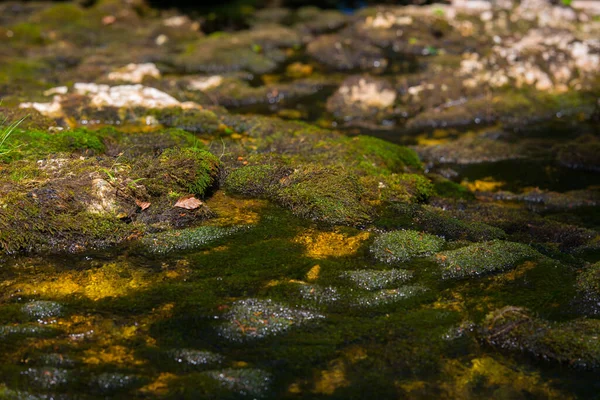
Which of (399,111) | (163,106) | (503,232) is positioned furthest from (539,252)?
(399,111)

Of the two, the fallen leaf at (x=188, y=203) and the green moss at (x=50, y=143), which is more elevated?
the green moss at (x=50, y=143)

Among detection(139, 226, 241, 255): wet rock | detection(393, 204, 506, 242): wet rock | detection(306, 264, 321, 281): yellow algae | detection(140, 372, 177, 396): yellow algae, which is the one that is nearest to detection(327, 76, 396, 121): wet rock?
detection(393, 204, 506, 242): wet rock

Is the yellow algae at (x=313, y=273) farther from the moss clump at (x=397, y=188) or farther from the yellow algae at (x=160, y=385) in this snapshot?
the moss clump at (x=397, y=188)

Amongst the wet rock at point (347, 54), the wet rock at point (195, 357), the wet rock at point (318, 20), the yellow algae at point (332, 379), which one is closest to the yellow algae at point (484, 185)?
the yellow algae at point (332, 379)

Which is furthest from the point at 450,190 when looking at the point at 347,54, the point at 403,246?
the point at 347,54

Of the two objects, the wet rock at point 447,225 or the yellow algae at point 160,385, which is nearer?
the yellow algae at point 160,385

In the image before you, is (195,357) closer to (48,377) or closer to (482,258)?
(48,377)
